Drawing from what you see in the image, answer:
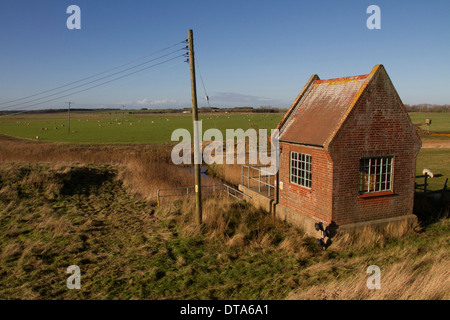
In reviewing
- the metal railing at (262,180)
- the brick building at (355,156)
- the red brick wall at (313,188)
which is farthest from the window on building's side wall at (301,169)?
the metal railing at (262,180)

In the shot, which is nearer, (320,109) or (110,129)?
(320,109)

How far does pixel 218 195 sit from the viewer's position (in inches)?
731

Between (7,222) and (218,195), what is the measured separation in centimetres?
1046

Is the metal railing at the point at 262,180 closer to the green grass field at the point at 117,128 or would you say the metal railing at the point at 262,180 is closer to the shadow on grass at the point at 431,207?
the green grass field at the point at 117,128

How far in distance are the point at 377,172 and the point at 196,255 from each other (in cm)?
743

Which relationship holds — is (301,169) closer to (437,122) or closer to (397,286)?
(397,286)

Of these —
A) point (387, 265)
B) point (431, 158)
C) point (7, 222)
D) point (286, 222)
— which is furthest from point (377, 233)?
point (431, 158)

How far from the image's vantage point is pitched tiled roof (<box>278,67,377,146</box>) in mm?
11352

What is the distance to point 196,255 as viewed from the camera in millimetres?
10641

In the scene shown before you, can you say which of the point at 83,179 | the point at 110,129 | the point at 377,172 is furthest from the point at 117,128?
the point at 377,172

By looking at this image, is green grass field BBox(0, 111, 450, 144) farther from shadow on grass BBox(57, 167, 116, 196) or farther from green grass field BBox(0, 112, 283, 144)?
shadow on grass BBox(57, 167, 116, 196)

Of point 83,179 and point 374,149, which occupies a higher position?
point 374,149

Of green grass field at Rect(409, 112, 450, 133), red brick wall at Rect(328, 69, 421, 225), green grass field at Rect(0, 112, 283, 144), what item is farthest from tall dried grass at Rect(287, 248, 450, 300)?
green grass field at Rect(409, 112, 450, 133)

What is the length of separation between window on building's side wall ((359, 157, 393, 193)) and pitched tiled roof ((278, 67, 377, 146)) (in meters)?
1.84
